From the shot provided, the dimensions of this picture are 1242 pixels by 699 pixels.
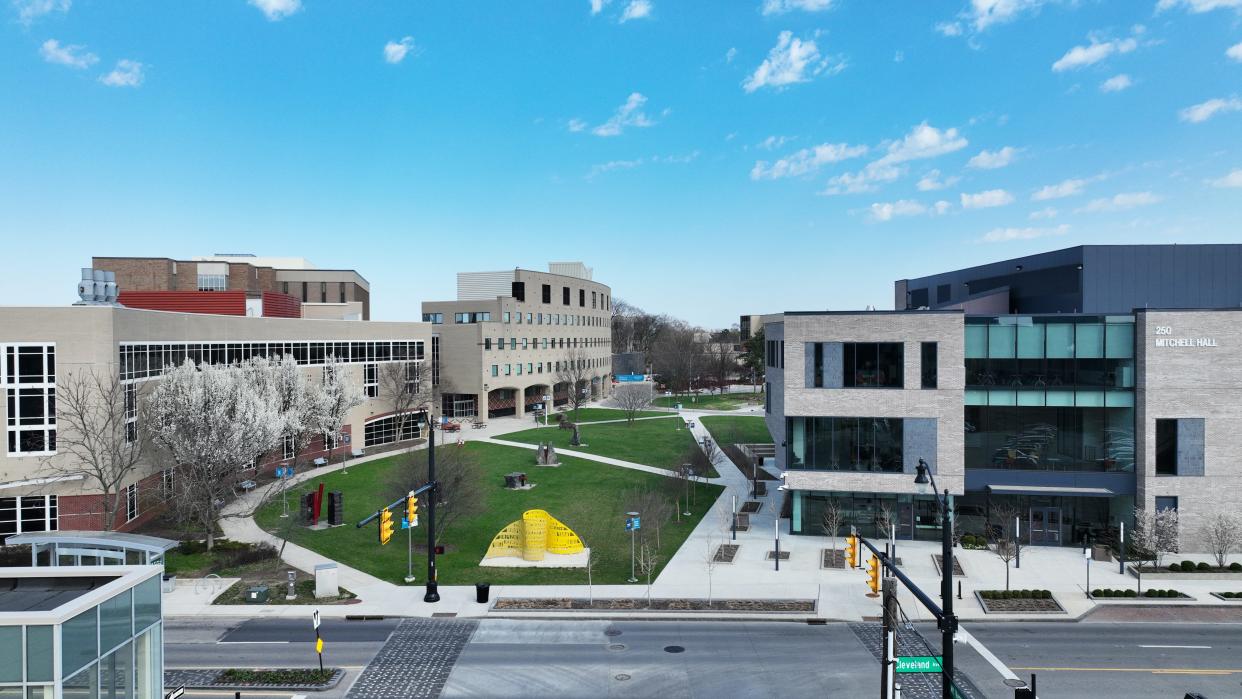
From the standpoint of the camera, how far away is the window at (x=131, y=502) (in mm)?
37688

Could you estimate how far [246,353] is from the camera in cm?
5331

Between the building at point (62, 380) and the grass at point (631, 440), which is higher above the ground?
the building at point (62, 380)

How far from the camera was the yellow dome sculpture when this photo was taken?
33062 millimetres

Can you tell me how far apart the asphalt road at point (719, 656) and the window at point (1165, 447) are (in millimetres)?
10394

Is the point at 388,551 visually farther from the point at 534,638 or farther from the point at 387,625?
the point at 534,638

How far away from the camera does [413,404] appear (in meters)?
69.2

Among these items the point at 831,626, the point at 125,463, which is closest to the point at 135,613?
the point at 831,626

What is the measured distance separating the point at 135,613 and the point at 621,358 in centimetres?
13068

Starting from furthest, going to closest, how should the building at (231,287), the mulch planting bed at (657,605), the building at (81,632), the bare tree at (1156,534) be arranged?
the building at (231,287), the bare tree at (1156,534), the mulch planting bed at (657,605), the building at (81,632)

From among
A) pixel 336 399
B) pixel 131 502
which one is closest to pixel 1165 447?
pixel 131 502

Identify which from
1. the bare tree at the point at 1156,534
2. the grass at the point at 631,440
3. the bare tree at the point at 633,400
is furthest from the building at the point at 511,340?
the bare tree at the point at 1156,534

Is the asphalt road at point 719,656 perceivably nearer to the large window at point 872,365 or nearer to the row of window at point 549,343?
the large window at point 872,365

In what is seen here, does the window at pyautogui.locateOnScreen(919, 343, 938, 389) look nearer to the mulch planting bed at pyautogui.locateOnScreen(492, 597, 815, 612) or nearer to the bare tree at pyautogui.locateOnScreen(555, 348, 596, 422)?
the mulch planting bed at pyautogui.locateOnScreen(492, 597, 815, 612)

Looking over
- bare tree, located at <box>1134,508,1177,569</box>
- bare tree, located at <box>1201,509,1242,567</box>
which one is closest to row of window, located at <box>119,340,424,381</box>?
bare tree, located at <box>1134,508,1177,569</box>
